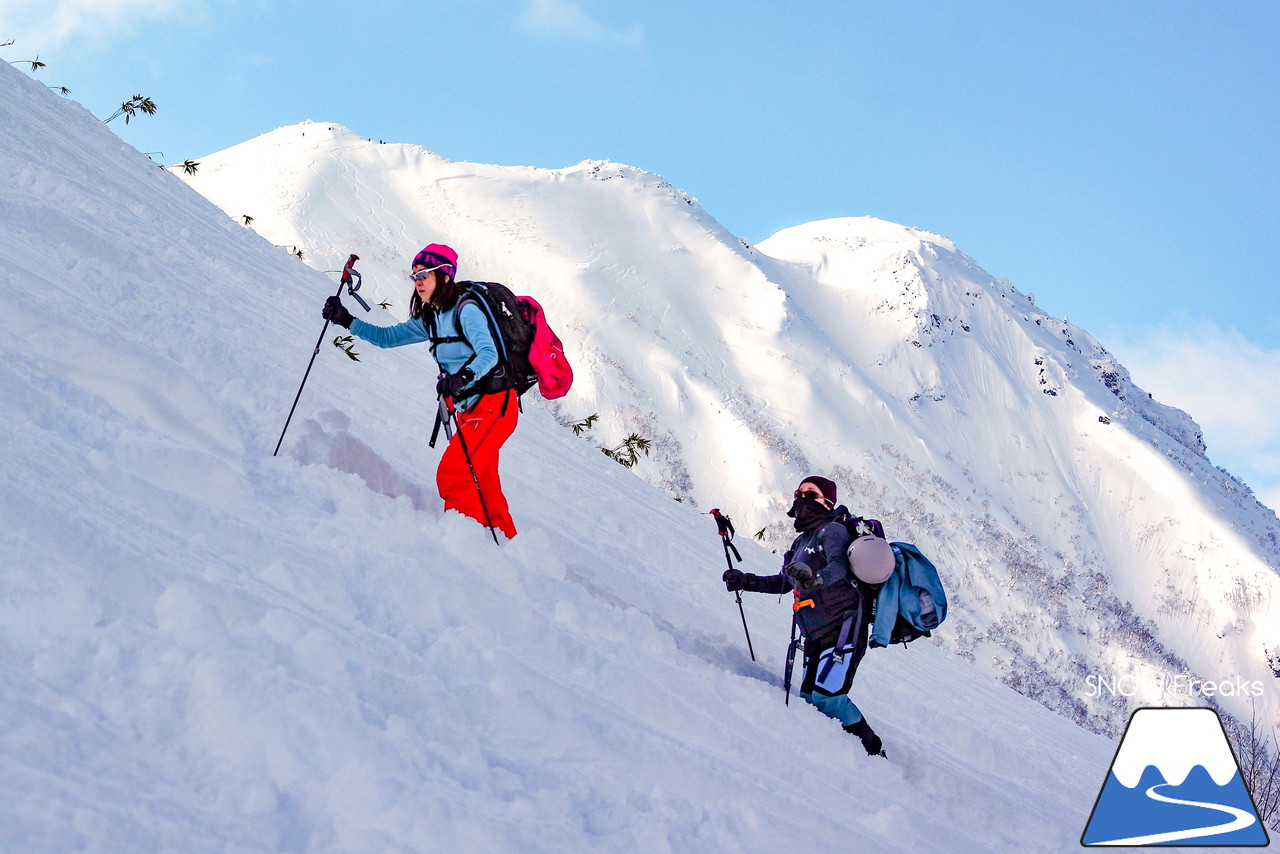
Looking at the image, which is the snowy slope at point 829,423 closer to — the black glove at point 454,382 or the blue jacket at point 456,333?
the blue jacket at point 456,333

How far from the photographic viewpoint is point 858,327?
198500 mm

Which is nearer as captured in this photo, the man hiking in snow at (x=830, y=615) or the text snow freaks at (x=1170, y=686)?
the man hiking in snow at (x=830, y=615)

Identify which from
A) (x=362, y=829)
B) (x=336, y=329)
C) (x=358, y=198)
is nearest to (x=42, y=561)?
(x=362, y=829)

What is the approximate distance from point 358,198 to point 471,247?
21.0m

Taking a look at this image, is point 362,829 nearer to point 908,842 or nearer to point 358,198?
point 908,842

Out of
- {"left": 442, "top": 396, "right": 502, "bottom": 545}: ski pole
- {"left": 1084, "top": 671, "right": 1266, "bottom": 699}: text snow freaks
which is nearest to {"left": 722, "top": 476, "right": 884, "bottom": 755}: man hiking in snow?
{"left": 442, "top": 396, "right": 502, "bottom": 545}: ski pole

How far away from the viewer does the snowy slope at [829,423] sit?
4727 inches

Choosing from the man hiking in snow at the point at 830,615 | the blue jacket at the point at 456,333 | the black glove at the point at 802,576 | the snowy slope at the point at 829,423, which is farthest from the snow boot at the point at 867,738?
the snowy slope at the point at 829,423

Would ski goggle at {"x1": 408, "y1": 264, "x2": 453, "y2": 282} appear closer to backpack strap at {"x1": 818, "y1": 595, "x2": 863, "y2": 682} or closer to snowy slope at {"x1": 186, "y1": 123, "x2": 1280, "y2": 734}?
backpack strap at {"x1": 818, "y1": 595, "x2": 863, "y2": 682}

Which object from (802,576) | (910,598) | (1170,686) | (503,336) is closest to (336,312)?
(503,336)

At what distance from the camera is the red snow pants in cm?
510

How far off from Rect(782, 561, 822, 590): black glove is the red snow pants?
1.87 metres

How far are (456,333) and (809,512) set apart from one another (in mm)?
2386

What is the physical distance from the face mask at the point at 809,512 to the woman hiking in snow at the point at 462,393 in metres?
1.83
